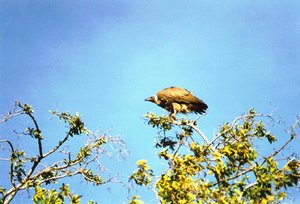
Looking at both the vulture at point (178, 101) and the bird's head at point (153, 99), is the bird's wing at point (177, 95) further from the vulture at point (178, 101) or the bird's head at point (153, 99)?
the bird's head at point (153, 99)

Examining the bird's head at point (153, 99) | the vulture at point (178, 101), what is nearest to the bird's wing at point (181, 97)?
the vulture at point (178, 101)

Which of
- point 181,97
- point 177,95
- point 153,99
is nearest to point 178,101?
point 181,97

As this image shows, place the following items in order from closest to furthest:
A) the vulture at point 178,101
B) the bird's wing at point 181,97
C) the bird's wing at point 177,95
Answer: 1. the bird's wing at point 181,97
2. the vulture at point 178,101
3. the bird's wing at point 177,95

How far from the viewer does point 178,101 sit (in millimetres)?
13383

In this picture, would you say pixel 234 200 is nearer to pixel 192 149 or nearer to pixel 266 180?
pixel 266 180

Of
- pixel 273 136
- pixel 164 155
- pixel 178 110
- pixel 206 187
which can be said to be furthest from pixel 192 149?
pixel 178 110

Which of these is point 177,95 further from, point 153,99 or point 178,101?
point 153,99

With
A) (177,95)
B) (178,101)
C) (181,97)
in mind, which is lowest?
(178,101)

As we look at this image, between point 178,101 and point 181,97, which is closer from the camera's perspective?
point 178,101

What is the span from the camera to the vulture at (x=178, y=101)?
42.5ft

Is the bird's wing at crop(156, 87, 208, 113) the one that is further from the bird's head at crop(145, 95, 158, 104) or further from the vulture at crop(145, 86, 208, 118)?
the bird's head at crop(145, 95, 158, 104)

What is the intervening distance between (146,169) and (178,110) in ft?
Answer: 19.3

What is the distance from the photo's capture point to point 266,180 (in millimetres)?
6551

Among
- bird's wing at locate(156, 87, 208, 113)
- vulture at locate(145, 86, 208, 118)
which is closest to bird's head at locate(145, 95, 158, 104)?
vulture at locate(145, 86, 208, 118)
